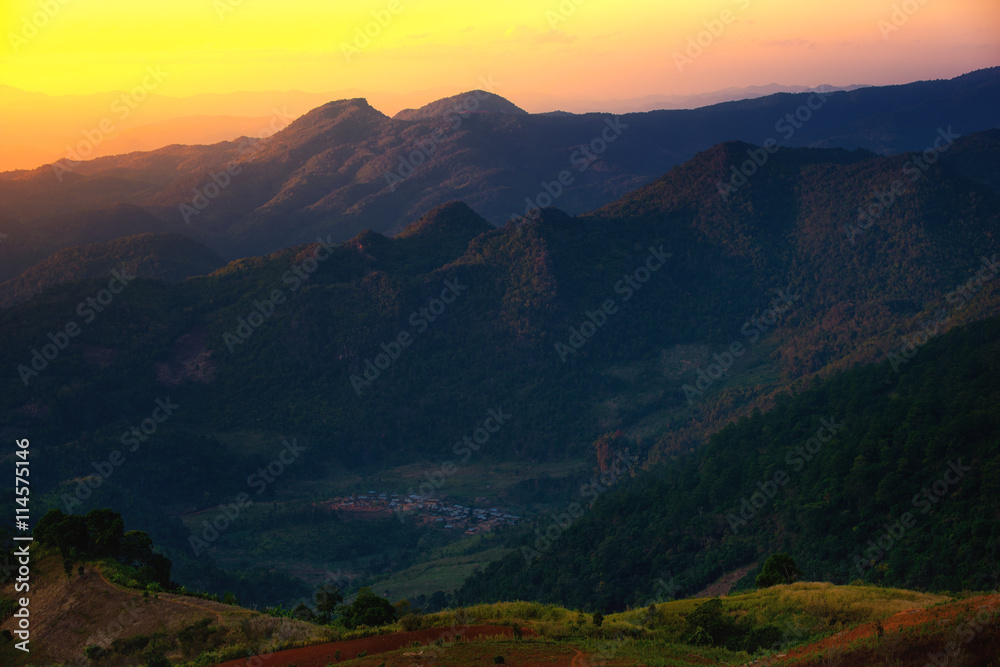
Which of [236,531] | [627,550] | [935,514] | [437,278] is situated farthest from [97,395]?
[935,514]

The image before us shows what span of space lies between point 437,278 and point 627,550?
54.5m

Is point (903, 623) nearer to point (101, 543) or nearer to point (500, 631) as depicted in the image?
point (500, 631)

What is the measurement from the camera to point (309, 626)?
24.6 meters

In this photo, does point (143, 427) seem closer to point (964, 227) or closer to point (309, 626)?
point (309, 626)
